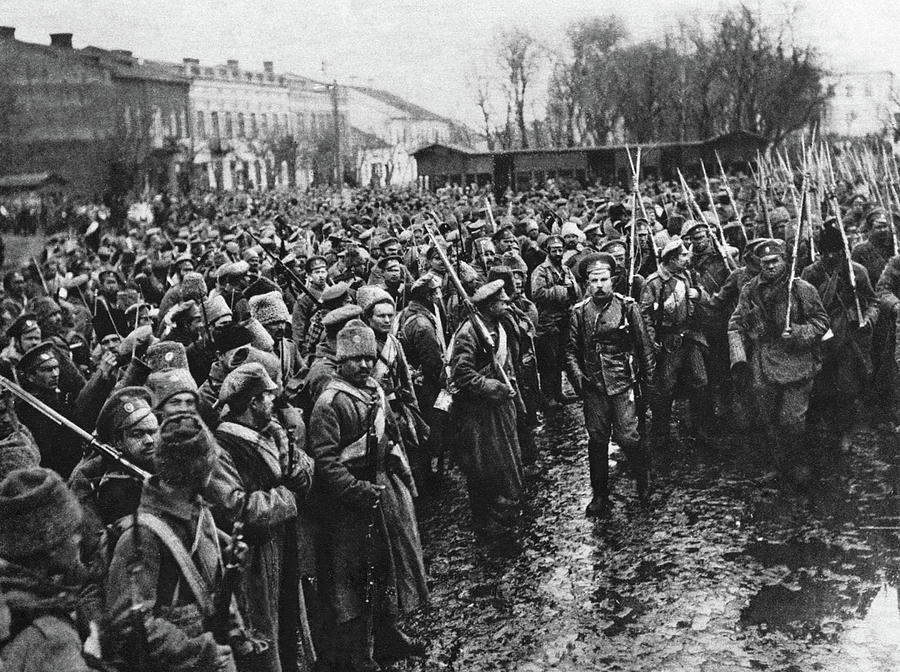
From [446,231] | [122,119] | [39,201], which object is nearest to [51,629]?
[446,231]

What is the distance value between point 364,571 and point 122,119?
5282cm

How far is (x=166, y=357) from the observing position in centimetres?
607

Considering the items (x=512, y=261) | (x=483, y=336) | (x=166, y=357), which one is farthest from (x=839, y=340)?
(x=166, y=357)

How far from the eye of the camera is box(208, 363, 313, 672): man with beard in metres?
4.40

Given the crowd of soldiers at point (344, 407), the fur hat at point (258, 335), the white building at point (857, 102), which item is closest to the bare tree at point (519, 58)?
the white building at point (857, 102)

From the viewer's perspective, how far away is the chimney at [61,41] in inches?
1722

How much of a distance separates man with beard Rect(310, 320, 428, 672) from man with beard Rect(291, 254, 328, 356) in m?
4.07

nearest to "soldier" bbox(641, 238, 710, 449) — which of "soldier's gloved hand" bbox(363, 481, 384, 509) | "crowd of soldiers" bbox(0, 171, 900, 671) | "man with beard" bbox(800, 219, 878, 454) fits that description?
"crowd of soldiers" bbox(0, 171, 900, 671)

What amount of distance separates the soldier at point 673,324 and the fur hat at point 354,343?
Result: 4.17 metres

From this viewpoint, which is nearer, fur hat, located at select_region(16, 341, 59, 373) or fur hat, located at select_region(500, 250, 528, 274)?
fur hat, located at select_region(16, 341, 59, 373)

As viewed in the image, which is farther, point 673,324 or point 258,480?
point 673,324

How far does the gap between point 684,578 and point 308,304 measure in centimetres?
526

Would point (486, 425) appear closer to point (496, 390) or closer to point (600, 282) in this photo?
point (496, 390)

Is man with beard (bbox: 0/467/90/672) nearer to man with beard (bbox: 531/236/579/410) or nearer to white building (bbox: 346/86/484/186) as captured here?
man with beard (bbox: 531/236/579/410)
